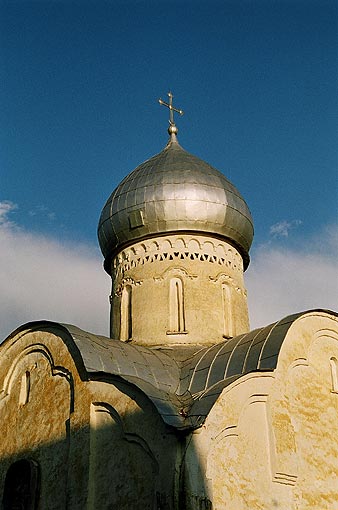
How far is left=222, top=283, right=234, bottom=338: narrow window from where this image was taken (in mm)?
9227

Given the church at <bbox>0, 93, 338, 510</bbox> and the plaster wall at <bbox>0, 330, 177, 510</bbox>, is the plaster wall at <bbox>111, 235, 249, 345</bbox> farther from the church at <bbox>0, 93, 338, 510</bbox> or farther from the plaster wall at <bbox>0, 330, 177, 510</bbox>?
the plaster wall at <bbox>0, 330, 177, 510</bbox>

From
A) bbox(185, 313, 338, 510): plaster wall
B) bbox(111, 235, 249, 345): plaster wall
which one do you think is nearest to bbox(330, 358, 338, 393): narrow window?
bbox(185, 313, 338, 510): plaster wall

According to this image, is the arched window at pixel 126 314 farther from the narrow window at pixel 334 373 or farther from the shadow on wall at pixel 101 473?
the narrow window at pixel 334 373

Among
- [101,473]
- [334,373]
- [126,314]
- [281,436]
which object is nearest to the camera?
[101,473]

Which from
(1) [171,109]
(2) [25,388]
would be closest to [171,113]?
(1) [171,109]

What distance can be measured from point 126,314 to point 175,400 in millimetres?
2798

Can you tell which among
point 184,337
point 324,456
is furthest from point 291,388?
point 184,337

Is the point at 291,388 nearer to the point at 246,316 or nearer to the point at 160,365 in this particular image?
the point at 160,365

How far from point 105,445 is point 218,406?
3.98 feet

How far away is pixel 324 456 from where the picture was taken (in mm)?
7047

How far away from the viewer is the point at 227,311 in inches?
371

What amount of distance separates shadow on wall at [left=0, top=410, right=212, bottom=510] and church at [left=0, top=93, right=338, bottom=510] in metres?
0.01

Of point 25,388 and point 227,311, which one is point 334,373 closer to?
point 227,311

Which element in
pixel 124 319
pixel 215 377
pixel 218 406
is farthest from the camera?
pixel 124 319
